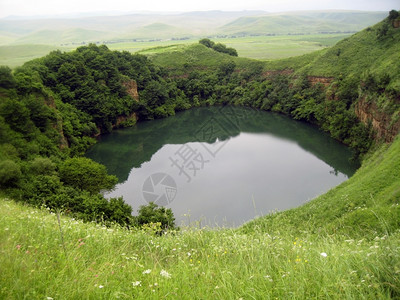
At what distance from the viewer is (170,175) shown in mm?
24312

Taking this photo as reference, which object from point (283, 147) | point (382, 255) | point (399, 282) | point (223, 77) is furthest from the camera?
point (223, 77)

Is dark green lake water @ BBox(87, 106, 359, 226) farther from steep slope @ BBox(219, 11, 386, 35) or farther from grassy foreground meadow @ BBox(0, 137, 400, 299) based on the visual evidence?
steep slope @ BBox(219, 11, 386, 35)

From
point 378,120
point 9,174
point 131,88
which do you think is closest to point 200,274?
point 9,174

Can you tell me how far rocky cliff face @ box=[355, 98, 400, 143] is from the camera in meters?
21.7

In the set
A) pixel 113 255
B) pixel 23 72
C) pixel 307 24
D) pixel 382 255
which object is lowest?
pixel 307 24

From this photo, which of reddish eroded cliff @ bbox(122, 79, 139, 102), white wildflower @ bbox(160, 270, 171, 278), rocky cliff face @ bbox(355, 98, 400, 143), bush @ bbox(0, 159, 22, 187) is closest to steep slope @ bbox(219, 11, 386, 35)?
reddish eroded cliff @ bbox(122, 79, 139, 102)

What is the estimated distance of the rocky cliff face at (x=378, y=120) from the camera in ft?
71.3

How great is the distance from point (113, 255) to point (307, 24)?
685ft

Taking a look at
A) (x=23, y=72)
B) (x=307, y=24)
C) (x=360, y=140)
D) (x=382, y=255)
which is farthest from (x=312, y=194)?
(x=307, y=24)

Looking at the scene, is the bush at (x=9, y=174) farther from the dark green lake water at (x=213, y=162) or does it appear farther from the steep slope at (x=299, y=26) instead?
the steep slope at (x=299, y=26)

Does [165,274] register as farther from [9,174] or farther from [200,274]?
[9,174]

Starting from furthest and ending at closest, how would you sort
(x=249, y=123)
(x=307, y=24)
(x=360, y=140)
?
1. (x=307, y=24)
2. (x=249, y=123)
3. (x=360, y=140)

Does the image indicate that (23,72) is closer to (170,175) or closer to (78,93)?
(78,93)

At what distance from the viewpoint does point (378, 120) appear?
2473 centimetres
